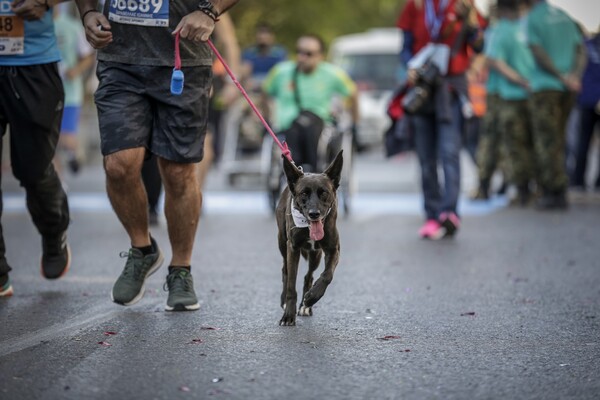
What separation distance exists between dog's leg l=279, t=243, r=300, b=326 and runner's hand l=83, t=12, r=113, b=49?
1.30 m

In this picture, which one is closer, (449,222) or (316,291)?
(316,291)

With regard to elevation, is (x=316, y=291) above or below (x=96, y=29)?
below

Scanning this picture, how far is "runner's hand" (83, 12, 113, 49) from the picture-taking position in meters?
6.22

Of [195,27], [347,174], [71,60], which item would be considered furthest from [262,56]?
[195,27]

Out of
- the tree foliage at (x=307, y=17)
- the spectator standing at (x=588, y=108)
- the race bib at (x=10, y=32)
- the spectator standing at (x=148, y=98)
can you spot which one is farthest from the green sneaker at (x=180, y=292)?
the tree foliage at (x=307, y=17)

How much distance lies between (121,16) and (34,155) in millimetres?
1007

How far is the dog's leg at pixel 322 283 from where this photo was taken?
6012 mm

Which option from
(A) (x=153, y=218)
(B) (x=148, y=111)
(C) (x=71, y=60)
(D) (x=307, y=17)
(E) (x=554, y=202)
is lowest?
(E) (x=554, y=202)

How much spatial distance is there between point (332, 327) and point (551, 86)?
776 centimetres

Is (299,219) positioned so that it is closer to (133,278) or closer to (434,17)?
(133,278)

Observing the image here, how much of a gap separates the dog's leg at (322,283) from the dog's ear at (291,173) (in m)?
0.38

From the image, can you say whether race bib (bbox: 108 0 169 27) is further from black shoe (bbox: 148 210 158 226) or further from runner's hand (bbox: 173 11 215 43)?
black shoe (bbox: 148 210 158 226)

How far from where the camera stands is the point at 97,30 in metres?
6.22

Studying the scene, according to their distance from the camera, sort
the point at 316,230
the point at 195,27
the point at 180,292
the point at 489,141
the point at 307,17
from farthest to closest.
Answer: the point at 307,17 → the point at 489,141 → the point at 180,292 → the point at 195,27 → the point at 316,230
